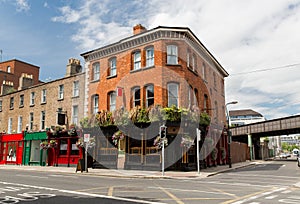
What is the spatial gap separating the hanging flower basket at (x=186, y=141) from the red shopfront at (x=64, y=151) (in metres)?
10.6

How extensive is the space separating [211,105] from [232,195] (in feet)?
65.5

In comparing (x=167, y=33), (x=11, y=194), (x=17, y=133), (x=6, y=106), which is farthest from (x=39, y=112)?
(x=11, y=194)

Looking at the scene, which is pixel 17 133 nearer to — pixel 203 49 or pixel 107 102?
pixel 107 102

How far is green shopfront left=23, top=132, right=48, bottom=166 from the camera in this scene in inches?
1177

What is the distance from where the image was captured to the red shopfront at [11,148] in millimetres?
32188

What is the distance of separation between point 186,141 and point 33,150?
18.8 meters

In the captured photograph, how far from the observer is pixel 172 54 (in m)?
23.6

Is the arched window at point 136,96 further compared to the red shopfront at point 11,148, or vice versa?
the red shopfront at point 11,148

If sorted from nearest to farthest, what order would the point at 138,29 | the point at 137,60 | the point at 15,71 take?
the point at 137,60 < the point at 138,29 < the point at 15,71

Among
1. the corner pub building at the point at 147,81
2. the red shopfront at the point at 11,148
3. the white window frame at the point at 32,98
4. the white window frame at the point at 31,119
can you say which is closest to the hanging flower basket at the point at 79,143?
the corner pub building at the point at 147,81

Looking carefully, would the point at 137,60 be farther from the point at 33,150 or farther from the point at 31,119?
the point at 33,150

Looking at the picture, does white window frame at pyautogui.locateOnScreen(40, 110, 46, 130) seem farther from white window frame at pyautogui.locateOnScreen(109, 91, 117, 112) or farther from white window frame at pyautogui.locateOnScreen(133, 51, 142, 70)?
white window frame at pyautogui.locateOnScreen(133, 51, 142, 70)

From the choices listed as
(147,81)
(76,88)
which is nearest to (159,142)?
(147,81)

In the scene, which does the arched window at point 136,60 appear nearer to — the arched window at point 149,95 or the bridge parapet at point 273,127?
the arched window at point 149,95
